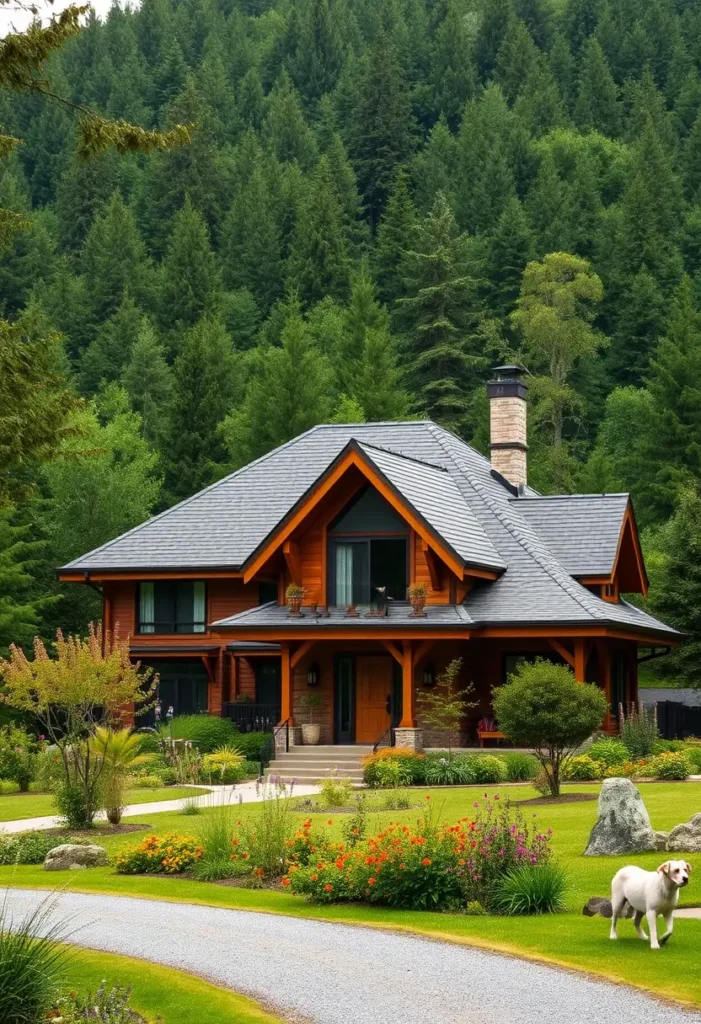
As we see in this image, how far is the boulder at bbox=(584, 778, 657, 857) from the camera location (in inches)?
672

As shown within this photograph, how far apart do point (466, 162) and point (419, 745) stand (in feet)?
266

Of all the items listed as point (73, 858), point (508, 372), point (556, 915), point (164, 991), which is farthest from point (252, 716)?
point (164, 991)

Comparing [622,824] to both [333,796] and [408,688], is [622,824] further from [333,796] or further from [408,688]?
[408,688]

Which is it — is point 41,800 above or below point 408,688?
below

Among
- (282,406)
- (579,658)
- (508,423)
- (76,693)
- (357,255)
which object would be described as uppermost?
(357,255)

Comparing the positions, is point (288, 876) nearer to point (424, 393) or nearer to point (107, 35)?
point (424, 393)

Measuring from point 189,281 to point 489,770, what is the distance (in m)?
68.6

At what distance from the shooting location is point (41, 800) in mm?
27531

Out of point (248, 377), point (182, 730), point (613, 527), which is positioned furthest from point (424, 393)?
point (182, 730)

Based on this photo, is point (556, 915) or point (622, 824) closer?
point (556, 915)

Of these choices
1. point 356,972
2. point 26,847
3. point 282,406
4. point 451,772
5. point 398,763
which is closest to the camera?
point 356,972

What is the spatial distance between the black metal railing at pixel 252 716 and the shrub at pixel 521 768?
328 inches

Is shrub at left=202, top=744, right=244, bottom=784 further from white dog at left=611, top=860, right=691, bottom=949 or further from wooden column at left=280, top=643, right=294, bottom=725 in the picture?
white dog at left=611, top=860, right=691, bottom=949

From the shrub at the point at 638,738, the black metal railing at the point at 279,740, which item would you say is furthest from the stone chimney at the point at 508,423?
the shrub at the point at 638,738
